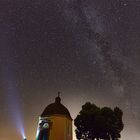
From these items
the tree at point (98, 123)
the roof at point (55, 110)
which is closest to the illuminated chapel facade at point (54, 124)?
the roof at point (55, 110)

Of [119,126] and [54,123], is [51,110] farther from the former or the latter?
[119,126]

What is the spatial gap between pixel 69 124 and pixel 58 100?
20.1 ft

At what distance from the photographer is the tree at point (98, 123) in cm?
5191

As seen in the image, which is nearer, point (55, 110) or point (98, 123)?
point (98, 123)

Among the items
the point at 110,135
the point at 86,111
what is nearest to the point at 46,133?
the point at 86,111

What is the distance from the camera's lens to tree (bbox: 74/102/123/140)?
170ft

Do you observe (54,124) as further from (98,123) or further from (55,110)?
(98,123)

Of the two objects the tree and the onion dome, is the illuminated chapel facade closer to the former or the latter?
the onion dome

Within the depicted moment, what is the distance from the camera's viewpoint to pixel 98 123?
5209cm

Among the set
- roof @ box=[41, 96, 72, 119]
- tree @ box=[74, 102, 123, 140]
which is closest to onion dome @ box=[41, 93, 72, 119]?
roof @ box=[41, 96, 72, 119]

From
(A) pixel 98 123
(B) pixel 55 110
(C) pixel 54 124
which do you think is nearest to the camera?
(A) pixel 98 123

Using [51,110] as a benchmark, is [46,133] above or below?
below

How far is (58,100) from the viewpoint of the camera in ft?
191

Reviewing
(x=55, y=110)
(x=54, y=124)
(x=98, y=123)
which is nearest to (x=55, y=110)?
(x=55, y=110)
